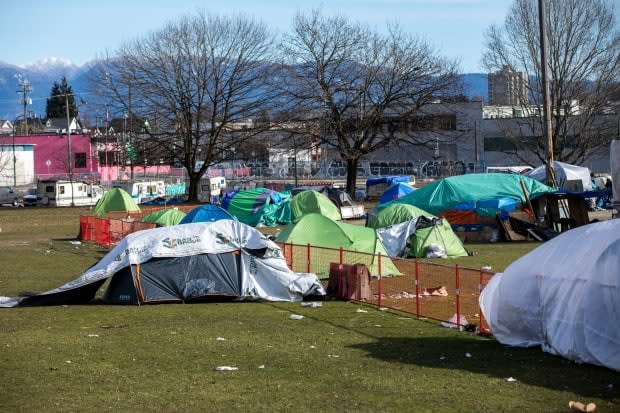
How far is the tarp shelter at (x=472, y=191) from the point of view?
36875mm

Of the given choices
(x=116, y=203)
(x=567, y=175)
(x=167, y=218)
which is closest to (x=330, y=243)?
(x=167, y=218)

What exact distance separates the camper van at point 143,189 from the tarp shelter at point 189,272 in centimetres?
5137

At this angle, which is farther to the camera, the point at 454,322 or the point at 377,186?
the point at 377,186

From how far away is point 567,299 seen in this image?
40.4 feet

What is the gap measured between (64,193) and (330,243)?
5079 centimetres

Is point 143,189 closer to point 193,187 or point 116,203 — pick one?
point 193,187

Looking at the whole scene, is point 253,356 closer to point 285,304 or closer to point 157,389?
point 157,389

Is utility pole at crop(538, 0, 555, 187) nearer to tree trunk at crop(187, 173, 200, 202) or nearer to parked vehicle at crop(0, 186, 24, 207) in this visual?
tree trunk at crop(187, 173, 200, 202)

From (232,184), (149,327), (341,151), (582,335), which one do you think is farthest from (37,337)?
(232,184)

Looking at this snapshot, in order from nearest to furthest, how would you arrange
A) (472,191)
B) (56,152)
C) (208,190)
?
(472,191) < (208,190) < (56,152)

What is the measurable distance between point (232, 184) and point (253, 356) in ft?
233

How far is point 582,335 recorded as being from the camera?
12062 millimetres

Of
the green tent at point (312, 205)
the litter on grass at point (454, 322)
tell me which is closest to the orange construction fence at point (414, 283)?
the litter on grass at point (454, 322)

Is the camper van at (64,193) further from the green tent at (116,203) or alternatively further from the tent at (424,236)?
the tent at (424,236)
